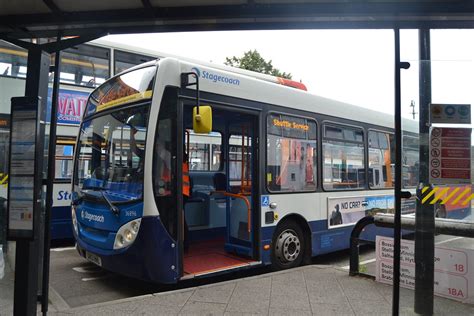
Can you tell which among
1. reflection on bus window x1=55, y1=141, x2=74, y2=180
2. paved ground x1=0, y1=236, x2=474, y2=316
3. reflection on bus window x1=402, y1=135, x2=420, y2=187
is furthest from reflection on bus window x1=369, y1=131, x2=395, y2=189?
reflection on bus window x1=55, y1=141, x2=74, y2=180

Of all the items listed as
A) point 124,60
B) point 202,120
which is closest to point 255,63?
point 124,60

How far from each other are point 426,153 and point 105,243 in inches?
148

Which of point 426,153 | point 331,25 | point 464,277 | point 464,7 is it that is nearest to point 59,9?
point 331,25

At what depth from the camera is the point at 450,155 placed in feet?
11.7

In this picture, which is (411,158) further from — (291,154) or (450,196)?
(291,154)

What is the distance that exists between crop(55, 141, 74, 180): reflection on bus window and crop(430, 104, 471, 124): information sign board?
677 cm

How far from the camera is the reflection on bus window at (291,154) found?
20.2ft

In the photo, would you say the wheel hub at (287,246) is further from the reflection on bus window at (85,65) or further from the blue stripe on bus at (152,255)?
the reflection on bus window at (85,65)

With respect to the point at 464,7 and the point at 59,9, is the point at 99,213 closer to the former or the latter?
the point at 59,9

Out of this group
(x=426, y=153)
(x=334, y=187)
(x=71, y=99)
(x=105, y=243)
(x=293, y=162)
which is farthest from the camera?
(x=71, y=99)

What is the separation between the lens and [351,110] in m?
7.60

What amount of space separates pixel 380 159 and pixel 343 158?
128 cm

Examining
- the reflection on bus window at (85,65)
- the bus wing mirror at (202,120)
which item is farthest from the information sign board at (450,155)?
the reflection on bus window at (85,65)

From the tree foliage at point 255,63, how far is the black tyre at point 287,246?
25.7 meters
